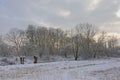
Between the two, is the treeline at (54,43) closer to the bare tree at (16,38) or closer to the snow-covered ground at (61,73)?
the bare tree at (16,38)

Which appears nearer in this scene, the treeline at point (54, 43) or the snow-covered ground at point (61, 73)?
the snow-covered ground at point (61, 73)

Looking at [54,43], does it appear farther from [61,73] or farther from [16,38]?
[61,73]

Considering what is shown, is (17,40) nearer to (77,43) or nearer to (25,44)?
→ (25,44)

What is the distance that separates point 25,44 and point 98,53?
97.9ft

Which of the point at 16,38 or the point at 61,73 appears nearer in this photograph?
the point at 61,73

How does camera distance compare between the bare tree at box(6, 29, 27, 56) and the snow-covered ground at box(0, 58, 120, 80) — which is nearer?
the snow-covered ground at box(0, 58, 120, 80)

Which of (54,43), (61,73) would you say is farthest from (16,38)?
(61,73)

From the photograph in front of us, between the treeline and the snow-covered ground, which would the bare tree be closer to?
the treeline

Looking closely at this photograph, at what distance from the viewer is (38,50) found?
260 feet

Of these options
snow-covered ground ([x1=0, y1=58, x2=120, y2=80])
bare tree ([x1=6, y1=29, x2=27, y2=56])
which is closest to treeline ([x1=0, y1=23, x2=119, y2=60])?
bare tree ([x1=6, y1=29, x2=27, y2=56])

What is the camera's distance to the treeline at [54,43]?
76.1 meters

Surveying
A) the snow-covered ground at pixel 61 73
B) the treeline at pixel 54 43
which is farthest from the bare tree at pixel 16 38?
the snow-covered ground at pixel 61 73

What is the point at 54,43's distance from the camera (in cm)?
9919

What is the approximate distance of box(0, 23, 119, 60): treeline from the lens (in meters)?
76.1
